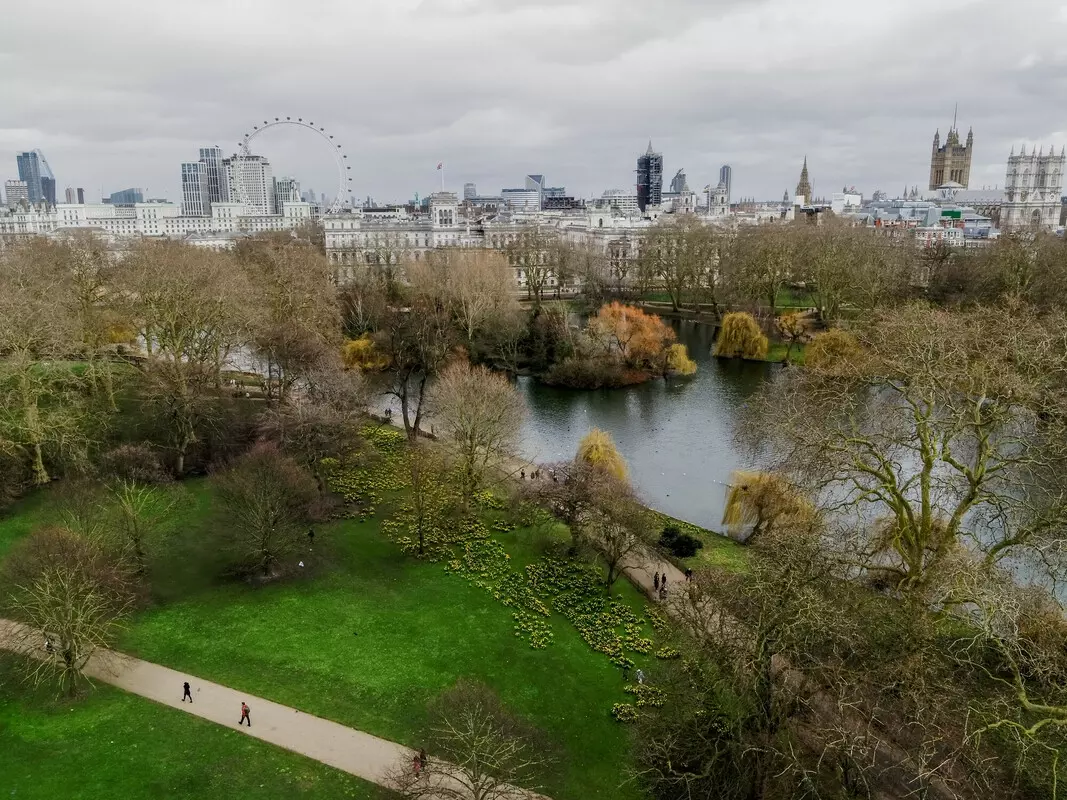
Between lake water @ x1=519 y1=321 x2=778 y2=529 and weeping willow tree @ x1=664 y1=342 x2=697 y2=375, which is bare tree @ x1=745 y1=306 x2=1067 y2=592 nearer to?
lake water @ x1=519 y1=321 x2=778 y2=529

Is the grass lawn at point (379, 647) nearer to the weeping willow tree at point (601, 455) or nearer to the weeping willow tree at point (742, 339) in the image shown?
the weeping willow tree at point (601, 455)

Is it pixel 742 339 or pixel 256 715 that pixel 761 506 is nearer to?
pixel 256 715

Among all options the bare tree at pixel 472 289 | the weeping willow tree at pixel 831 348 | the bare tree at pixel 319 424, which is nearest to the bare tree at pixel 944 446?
the bare tree at pixel 319 424

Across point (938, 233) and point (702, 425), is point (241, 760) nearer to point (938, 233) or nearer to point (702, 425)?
point (702, 425)

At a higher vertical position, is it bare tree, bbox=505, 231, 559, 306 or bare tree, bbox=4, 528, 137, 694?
bare tree, bbox=505, 231, 559, 306

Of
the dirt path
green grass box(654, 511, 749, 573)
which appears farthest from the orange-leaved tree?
the dirt path

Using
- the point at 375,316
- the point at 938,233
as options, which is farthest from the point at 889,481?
the point at 938,233

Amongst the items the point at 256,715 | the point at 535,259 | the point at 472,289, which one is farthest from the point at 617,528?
the point at 535,259
